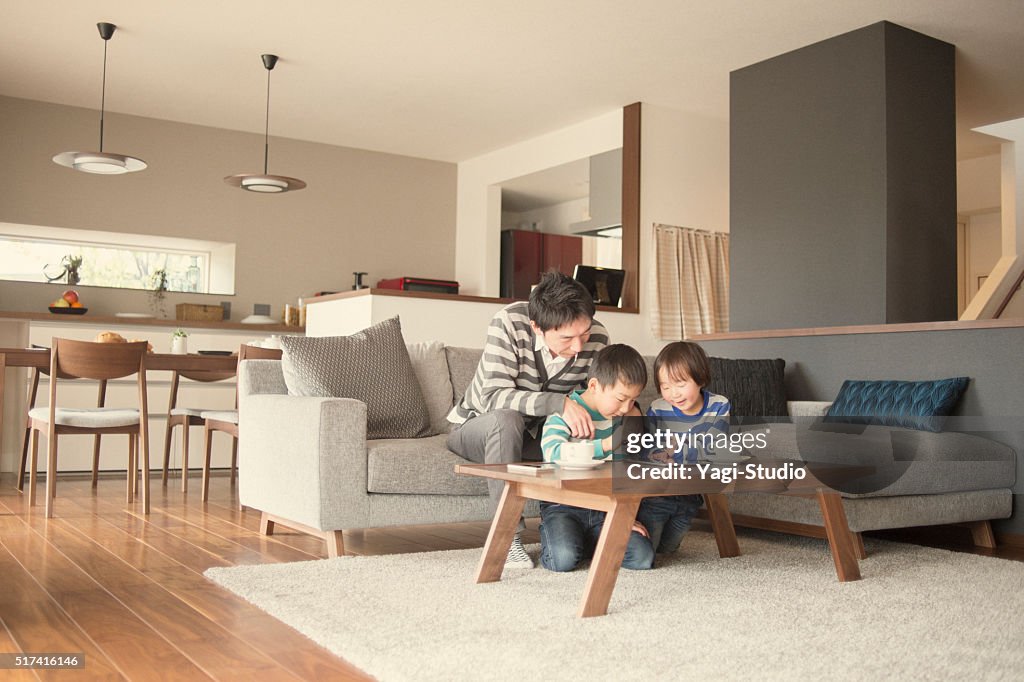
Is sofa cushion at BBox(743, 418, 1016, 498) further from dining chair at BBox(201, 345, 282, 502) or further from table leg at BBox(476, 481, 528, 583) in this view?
dining chair at BBox(201, 345, 282, 502)

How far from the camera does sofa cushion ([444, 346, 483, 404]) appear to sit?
3965 mm

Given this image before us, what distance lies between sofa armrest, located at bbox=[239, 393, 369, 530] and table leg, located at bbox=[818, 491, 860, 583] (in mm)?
1413

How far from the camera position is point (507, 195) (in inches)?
371

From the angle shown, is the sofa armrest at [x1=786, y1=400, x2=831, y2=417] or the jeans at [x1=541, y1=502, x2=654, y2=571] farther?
the sofa armrest at [x1=786, y1=400, x2=831, y2=417]

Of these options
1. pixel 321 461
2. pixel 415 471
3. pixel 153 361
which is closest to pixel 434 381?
pixel 415 471

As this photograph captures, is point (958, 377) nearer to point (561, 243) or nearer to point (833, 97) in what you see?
point (833, 97)

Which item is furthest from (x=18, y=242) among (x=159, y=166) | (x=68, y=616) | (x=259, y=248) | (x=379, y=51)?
(x=68, y=616)

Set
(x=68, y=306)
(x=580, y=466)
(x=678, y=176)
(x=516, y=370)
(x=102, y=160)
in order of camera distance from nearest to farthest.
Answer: (x=580, y=466)
(x=516, y=370)
(x=102, y=160)
(x=68, y=306)
(x=678, y=176)

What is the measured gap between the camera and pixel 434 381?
392cm

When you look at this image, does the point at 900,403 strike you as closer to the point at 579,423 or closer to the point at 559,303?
the point at 559,303

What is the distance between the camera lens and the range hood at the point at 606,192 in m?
7.35

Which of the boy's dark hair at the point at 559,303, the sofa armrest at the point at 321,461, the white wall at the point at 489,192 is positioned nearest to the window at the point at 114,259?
the white wall at the point at 489,192

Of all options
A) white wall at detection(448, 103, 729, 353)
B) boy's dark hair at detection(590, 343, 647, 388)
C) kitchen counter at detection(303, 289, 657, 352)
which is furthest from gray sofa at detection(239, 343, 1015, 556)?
white wall at detection(448, 103, 729, 353)

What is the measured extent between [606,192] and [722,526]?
4.58 m
